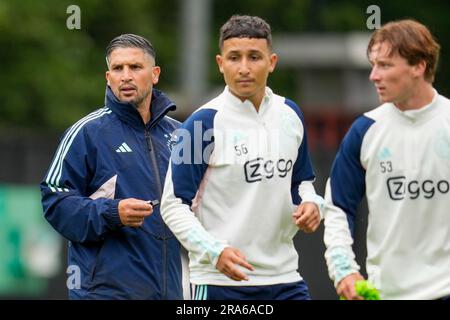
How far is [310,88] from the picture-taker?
24625 mm

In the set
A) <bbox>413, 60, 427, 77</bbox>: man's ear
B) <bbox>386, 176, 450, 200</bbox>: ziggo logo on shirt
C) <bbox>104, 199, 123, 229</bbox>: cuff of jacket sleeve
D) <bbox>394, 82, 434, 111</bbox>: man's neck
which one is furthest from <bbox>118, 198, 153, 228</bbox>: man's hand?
<bbox>413, 60, 427, 77</bbox>: man's ear

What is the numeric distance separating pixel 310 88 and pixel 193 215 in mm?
16091

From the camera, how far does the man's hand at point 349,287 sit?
28.0 ft

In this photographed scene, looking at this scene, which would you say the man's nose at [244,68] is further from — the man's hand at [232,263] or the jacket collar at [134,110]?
the man's hand at [232,263]

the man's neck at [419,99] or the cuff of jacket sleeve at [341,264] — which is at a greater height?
the man's neck at [419,99]

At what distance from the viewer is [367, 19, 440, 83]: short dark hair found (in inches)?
343

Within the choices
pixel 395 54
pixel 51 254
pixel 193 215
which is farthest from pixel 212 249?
pixel 51 254

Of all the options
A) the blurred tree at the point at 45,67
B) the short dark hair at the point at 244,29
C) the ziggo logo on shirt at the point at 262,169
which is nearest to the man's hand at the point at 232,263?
the ziggo logo on shirt at the point at 262,169

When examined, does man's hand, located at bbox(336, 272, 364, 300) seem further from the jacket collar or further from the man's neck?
the jacket collar

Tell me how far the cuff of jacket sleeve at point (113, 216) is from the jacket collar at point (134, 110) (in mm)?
579

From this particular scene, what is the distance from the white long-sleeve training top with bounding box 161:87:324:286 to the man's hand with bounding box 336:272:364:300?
394 millimetres

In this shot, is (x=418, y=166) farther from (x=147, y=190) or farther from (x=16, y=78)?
(x=16, y=78)

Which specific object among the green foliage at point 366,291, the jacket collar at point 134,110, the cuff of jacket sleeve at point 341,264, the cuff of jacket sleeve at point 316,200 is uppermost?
the jacket collar at point 134,110

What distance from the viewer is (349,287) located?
28.1 ft
